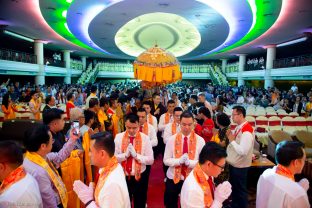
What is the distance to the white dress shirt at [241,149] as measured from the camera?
3.79m

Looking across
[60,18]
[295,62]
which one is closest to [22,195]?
[60,18]

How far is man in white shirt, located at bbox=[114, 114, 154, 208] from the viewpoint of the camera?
3.71 m

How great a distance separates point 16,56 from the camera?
17.3 m

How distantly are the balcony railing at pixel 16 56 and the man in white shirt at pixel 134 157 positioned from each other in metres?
14.6

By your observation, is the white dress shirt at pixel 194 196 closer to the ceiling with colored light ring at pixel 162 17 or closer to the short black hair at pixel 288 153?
the short black hair at pixel 288 153

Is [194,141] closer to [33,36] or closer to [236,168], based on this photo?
[236,168]

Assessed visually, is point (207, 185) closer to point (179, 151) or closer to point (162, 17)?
point (179, 151)

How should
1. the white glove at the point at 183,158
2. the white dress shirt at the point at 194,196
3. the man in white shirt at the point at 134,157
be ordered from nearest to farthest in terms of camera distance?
the white dress shirt at the point at 194,196 < the white glove at the point at 183,158 < the man in white shirt at the point at 134,157

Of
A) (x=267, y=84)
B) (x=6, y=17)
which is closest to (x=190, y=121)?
(x=6, y=17)

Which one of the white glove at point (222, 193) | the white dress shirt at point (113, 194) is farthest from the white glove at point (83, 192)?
the white glove at point (222, 193)

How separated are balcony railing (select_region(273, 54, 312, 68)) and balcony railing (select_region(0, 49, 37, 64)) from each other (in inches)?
694

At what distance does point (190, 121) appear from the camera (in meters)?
3.63

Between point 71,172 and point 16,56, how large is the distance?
16.4 metres

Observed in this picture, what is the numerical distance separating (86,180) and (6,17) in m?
12.0
